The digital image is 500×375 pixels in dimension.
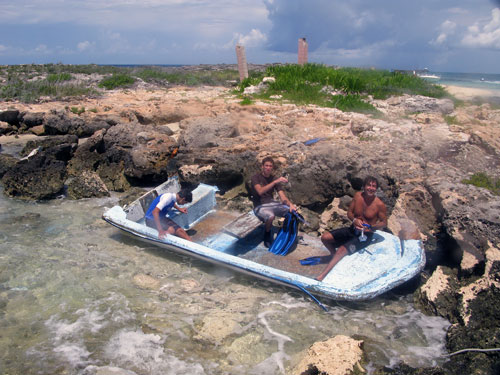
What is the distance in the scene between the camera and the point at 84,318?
505 cm

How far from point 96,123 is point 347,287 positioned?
11113 mm

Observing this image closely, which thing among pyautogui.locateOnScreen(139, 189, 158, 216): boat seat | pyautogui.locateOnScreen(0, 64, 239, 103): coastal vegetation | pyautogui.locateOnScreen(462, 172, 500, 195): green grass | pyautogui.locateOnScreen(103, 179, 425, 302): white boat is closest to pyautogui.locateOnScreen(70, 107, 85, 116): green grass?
pyautogui.locateOnScreen(0, 64, 239, 103): coastal vegetation

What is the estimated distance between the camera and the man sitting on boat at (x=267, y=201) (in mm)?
6242

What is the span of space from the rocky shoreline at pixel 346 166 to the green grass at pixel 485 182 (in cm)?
27

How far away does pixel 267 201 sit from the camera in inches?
254

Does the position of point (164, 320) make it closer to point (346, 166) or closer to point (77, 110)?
point (346, 166)

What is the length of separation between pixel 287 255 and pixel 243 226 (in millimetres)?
864

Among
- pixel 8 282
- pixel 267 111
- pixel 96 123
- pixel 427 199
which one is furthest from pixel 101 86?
pixel 427 199

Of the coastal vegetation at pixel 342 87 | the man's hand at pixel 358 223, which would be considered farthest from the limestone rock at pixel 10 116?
the man's hand at pixel 358 223

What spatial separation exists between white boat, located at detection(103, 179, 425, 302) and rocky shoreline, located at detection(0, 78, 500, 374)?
1.81 feet

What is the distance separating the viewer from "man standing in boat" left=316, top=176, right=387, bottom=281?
18.2 feet

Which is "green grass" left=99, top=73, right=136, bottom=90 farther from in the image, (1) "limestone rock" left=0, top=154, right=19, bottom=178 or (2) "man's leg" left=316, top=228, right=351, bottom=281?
(2) "man's leg" left=316, top=228, right=351, bottom=281

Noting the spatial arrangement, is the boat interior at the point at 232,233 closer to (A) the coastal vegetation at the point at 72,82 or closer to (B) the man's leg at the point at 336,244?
(B) the man's leg at the point at 336,244

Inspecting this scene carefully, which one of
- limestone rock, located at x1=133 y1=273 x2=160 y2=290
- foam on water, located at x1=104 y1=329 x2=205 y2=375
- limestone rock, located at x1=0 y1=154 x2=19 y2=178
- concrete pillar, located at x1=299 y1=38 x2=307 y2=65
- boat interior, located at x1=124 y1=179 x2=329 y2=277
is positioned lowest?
foam on water, located at x1=104 y1=329 x2=205 y2=375
